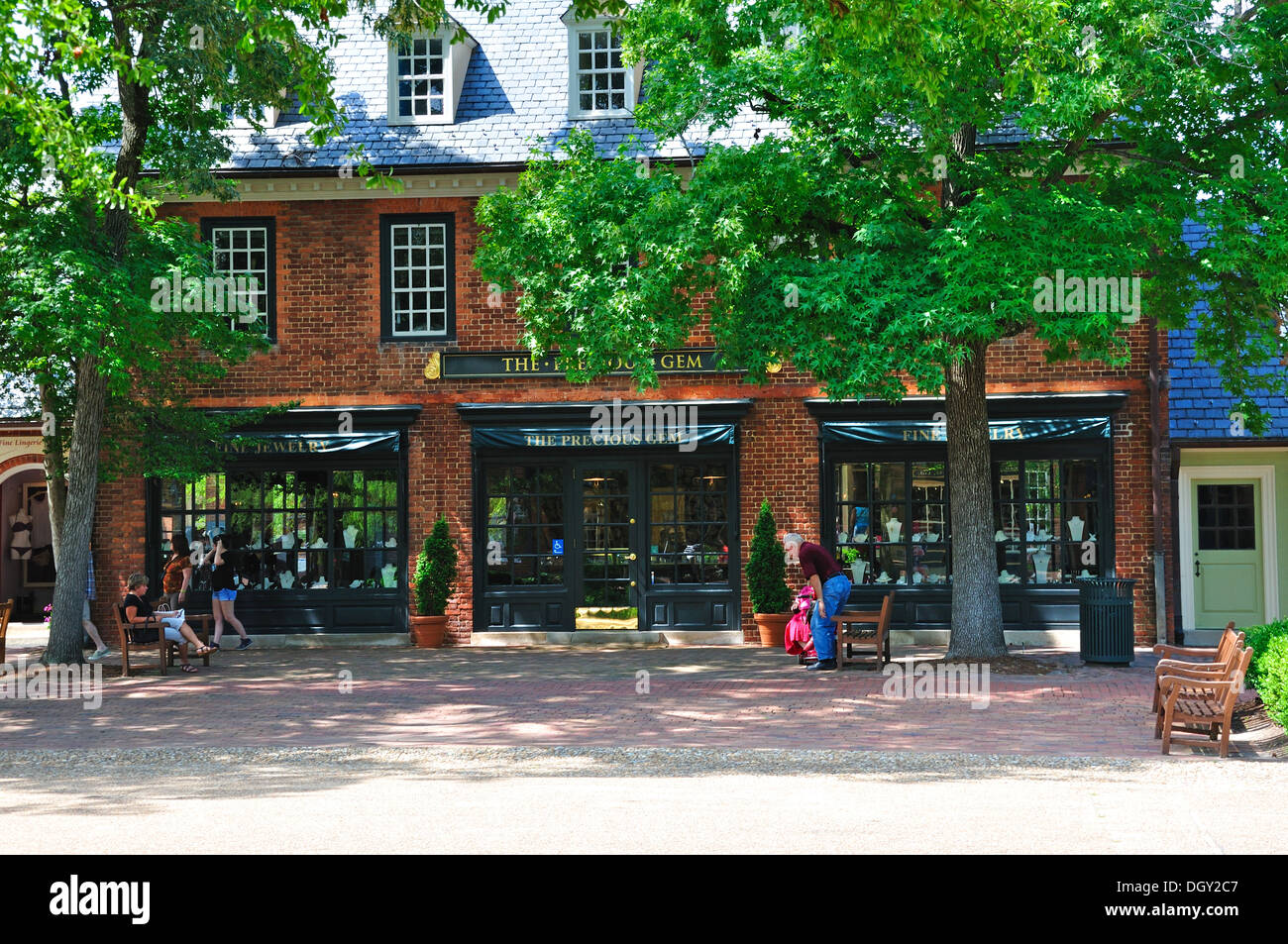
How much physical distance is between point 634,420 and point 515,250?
16.3 feet

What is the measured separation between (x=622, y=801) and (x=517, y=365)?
11.2 m

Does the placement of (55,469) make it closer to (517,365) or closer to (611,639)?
(517,365)

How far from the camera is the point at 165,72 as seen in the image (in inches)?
578

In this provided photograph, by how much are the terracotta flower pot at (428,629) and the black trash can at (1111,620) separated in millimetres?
8864

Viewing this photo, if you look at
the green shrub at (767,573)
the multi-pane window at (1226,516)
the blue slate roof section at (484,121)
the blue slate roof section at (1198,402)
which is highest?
the blue slate roof section at (484,121)

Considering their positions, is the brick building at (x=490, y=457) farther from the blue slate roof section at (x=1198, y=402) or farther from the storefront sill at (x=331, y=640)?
the blue slate roof section at (x=1198, y=402)

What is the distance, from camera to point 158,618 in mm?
15047

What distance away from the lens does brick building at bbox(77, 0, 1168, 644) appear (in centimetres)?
1788

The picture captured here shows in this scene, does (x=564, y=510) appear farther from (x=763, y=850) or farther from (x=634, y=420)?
(x=763, y=850)

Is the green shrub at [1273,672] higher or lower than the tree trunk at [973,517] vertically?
lower

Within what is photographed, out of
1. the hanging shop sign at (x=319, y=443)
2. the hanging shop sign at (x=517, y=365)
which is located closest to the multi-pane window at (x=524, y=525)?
the hanging shop sign at (x=517, y=365)

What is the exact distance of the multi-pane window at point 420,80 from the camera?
18.8 meters

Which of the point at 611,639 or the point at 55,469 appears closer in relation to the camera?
the point at 55,469

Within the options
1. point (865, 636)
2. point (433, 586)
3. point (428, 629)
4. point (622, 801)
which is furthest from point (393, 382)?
point (622, 801)
